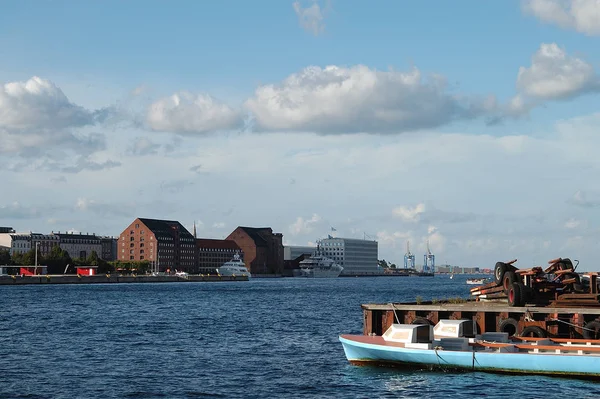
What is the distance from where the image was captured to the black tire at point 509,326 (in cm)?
4493

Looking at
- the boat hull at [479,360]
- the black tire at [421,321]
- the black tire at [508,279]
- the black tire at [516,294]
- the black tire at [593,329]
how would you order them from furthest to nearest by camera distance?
the black tire at [508,279]
the black tire at [516,294]
the black tire at [421,321]
the black tire at [593,329]
the boat hull at [479,360]

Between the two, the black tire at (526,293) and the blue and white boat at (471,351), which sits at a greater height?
the black tire at (526,293)

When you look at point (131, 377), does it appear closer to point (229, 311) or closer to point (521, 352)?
point (521, 352)

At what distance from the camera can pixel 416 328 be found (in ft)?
138

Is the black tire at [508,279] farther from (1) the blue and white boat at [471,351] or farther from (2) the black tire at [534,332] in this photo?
(1) the blue and white boat at [471,351]

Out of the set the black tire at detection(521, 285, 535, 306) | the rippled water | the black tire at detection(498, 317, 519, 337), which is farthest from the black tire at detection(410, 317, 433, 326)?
the black tire at detection(521, 285, 535, 306)

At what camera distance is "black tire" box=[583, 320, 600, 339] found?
42719 mm

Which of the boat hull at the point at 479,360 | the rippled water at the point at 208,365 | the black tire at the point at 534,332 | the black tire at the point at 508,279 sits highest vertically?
the black tire at the point at 508,279

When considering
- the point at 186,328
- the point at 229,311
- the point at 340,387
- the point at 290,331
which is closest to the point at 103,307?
the point at 229,311

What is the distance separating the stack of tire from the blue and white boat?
15.6 feet

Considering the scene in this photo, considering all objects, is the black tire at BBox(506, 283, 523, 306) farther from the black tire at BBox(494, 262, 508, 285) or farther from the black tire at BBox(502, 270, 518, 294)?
the black tire at BBox(494, 262, 508, 285)

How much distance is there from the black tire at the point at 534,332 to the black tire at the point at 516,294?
3596 millimetres

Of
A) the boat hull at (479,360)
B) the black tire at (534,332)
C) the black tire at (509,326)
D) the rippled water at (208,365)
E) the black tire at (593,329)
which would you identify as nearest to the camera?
the boat hull at (479,360)

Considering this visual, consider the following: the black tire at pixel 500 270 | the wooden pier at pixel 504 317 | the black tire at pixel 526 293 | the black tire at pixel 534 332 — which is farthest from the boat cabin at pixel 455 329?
the black tire at pixel 500 270
